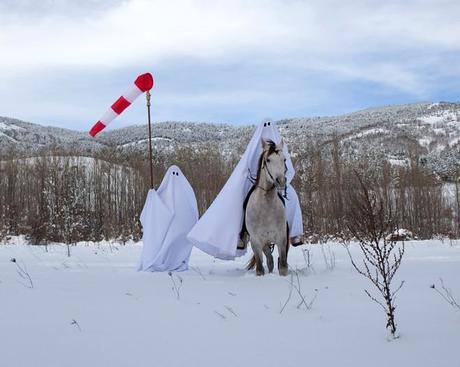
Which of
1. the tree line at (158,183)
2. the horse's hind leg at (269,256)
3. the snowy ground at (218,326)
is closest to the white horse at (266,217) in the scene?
the horse's hind leg at (269,256)

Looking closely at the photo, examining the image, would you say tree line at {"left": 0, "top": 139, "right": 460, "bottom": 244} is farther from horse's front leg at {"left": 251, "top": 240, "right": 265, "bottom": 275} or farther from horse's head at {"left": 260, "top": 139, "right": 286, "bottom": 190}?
horse's head at {"left": 260, "top": 139, "right": 286, "bottom": 190}

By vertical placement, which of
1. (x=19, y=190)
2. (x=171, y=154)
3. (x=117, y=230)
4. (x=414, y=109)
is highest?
(x=414, y=109)

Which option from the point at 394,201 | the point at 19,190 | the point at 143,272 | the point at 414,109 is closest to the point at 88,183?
the point at 19,190

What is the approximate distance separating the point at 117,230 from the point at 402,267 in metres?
19.7

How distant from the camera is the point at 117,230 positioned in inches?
932

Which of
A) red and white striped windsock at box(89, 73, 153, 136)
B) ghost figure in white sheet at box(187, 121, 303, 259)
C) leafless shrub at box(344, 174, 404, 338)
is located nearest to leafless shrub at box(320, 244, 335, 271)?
leafless shrub at box(344, 174, 404, 338)

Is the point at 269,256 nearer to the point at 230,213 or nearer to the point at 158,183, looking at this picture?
the point at 230,213

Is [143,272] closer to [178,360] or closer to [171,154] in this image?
[178,360]

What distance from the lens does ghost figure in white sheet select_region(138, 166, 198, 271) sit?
668 centimetres

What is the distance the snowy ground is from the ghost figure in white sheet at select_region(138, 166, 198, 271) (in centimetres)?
191

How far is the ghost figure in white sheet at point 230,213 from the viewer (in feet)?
20.0

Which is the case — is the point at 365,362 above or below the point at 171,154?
below

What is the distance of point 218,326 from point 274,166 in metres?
2.77

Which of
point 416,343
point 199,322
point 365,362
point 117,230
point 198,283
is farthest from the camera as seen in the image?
point 117,230
